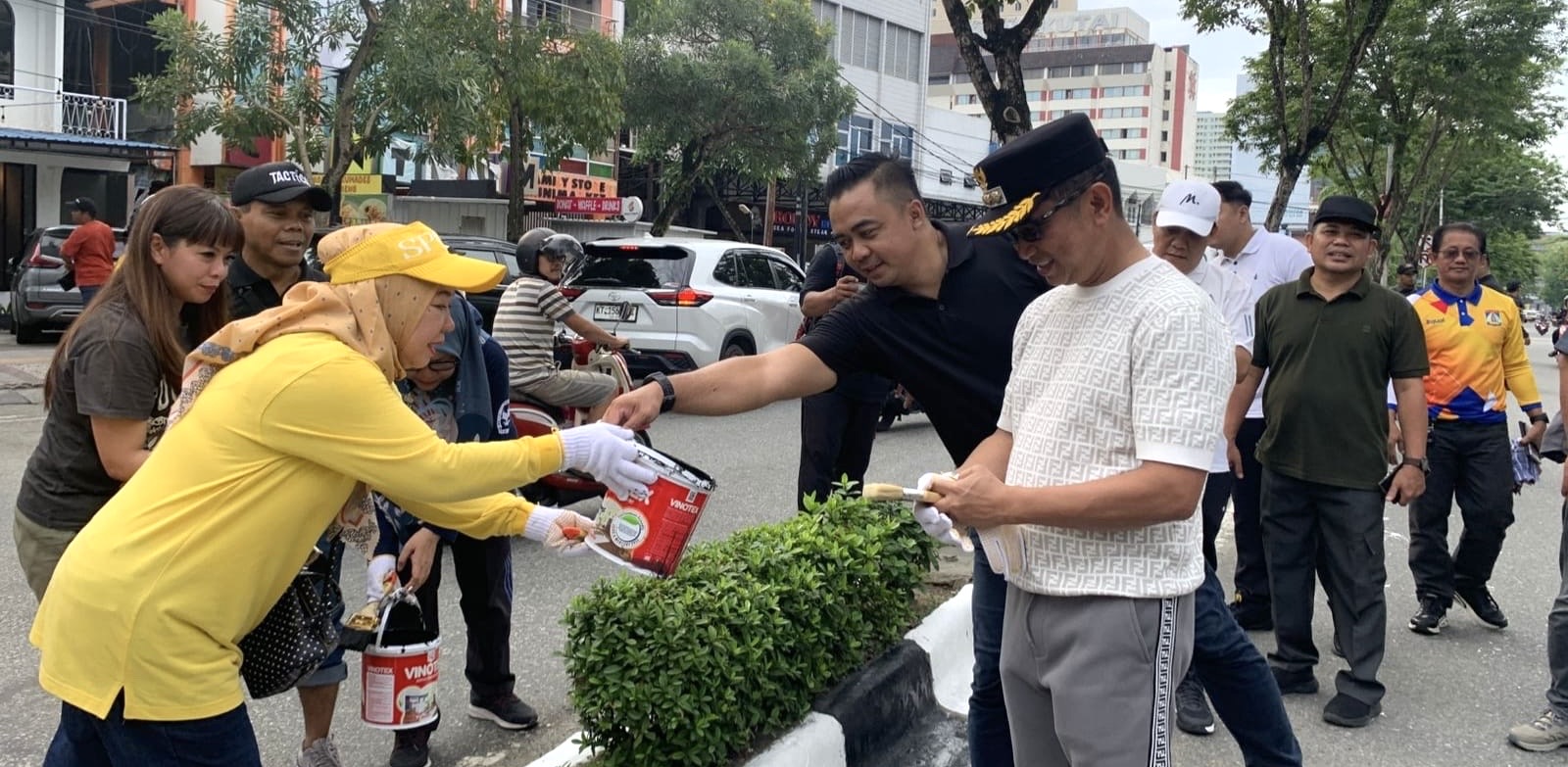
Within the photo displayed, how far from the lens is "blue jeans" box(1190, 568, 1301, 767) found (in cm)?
279

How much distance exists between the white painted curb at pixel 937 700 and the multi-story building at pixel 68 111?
1909 centimetres

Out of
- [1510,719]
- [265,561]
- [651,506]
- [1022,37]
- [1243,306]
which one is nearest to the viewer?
[265,561]

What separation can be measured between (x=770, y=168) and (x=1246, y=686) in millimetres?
23817

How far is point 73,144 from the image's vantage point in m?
19.6

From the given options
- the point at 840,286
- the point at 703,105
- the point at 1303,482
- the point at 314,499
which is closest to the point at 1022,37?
the point at 840,286

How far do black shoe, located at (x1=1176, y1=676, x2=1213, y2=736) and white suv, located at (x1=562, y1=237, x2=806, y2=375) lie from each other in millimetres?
7685

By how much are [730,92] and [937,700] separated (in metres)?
21.6

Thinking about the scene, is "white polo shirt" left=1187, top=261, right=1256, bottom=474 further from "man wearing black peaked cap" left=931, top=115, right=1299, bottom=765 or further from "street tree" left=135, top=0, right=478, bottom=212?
"street tree" left=135, top=0, right=478, bottom=212

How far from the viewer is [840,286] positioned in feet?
19.5

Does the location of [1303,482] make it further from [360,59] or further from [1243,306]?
[360,59]

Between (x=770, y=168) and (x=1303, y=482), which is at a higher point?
(x=770, y=168)

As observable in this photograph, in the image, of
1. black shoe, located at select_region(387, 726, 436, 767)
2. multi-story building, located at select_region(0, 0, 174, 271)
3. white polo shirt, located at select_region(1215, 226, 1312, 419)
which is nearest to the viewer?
black shoe, located at select_region(387, 726, 436, 767)

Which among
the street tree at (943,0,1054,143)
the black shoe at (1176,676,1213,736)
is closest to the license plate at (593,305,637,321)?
the street tree at (943,0,1054,143)

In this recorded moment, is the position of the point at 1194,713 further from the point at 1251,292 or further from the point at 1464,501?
the point at 1464,501
